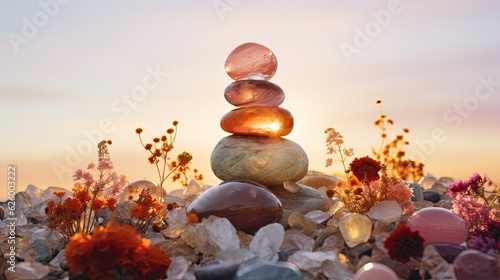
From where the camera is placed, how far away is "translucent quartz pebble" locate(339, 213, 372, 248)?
3781 mm

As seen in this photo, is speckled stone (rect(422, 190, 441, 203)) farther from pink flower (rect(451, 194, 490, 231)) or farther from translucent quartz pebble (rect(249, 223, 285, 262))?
translucent quartz pebble (rect(249, 223, 285, 262))

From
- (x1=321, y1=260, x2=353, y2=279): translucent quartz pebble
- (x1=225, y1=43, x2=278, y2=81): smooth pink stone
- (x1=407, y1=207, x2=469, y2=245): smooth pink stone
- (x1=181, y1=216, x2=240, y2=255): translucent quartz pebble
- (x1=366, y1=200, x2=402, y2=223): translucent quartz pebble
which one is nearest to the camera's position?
(x1=321, y1=260, x2=353, y2=279): translucent quartz pebble

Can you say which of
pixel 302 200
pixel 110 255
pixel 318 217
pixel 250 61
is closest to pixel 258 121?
pixel 250 61

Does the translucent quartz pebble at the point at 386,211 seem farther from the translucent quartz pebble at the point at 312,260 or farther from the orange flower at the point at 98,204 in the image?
the orange flower at the point at 98,204

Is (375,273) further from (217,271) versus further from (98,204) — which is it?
(98,204)

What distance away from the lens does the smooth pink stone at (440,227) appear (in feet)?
13.2

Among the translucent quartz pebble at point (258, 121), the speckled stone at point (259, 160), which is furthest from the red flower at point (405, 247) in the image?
the translucent quartz pebble at point (258, 121)

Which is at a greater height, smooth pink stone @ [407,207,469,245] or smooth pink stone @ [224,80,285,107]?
smooth pink stone @ [224,80,285,107]

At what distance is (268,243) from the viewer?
367cm

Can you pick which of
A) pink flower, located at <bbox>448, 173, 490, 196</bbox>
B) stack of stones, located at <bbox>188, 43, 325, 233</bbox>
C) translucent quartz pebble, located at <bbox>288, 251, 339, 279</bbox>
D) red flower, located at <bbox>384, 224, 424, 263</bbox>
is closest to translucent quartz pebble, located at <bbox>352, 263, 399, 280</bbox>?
red flower, located at <bbox>384, 224, 424, 263</bbox>

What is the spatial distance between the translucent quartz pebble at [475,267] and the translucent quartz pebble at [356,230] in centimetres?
63

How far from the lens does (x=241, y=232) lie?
436 cm

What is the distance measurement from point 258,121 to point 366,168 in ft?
5.46

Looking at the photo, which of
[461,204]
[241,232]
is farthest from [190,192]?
[461,204]
